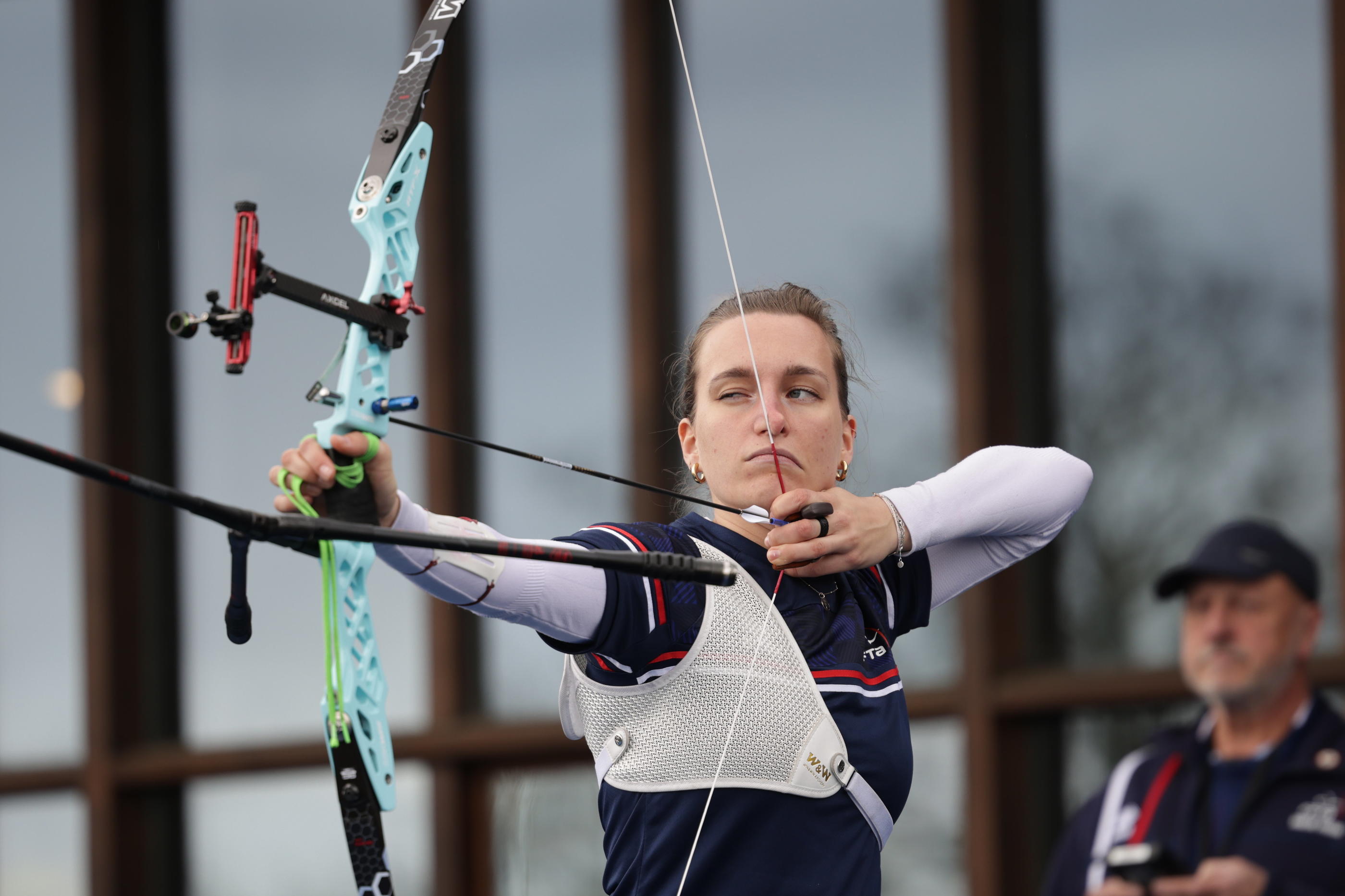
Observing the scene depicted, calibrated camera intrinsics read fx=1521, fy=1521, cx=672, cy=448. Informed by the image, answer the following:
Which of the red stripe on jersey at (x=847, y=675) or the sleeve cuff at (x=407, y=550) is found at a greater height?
the sleeve cuff at (x=407, y=550)

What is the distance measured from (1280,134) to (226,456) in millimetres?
2797

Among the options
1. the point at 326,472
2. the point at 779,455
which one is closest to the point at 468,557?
the point at 326,472

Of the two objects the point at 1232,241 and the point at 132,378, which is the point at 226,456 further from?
the point at 1232,241

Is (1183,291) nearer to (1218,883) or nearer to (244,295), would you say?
(1218,883)

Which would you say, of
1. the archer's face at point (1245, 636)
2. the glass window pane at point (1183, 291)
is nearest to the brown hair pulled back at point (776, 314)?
the archer's face at point (1245, 636)

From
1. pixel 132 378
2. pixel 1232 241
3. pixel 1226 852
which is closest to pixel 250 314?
pixel 1226 852

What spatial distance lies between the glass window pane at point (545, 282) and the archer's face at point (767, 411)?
2.00 meters

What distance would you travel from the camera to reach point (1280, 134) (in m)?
3.42

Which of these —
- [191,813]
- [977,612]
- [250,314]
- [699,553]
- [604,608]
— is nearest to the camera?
[250,314]

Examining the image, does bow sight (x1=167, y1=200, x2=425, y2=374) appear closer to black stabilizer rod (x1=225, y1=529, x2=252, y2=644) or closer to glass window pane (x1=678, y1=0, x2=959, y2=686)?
black stabilizer rod (x1=225, y1=529, x2=252, y2=644)

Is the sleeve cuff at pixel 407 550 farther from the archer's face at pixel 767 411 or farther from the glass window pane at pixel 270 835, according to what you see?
the glass window pane at pixel 270 835

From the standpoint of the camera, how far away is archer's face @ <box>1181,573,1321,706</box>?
1850mm

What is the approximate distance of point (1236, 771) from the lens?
1825mm

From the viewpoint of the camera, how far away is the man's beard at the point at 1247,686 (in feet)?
6.05
